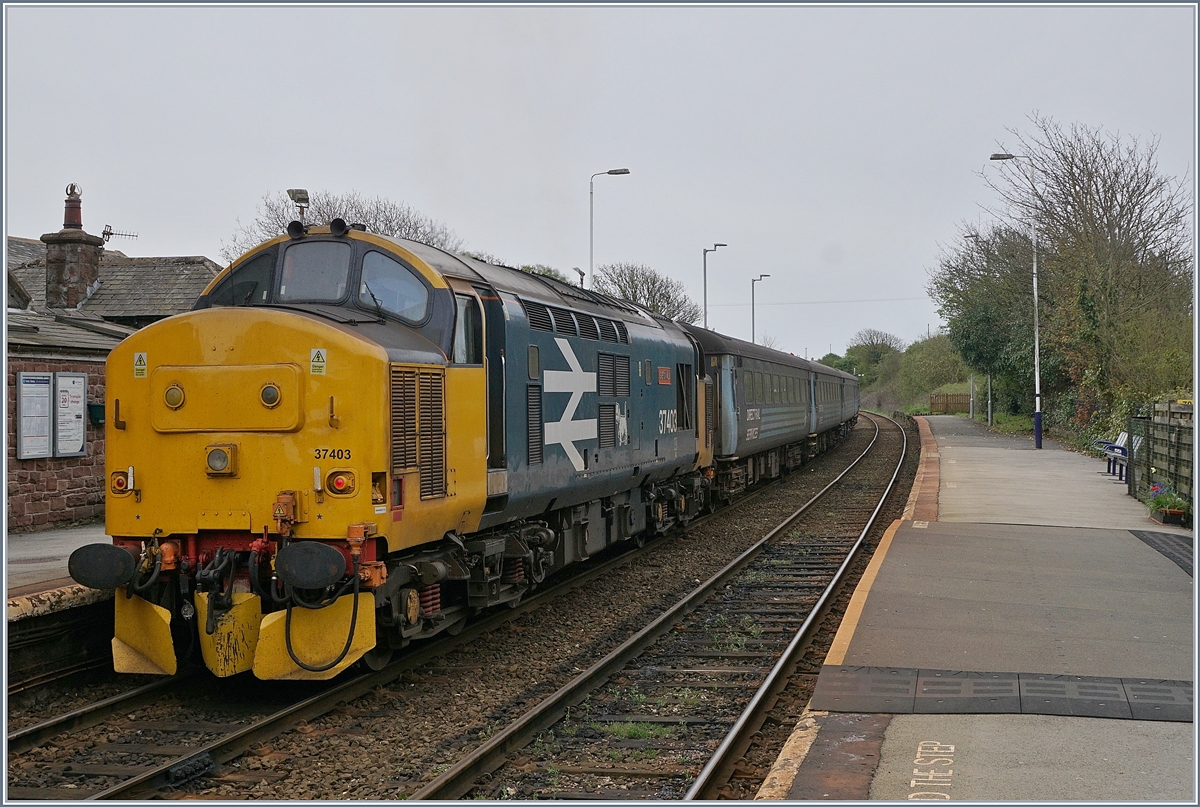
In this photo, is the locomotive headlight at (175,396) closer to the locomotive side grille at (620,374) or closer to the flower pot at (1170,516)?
the locomotive side grille at (620,374)

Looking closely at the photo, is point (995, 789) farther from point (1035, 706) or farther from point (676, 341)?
point (676, 341)

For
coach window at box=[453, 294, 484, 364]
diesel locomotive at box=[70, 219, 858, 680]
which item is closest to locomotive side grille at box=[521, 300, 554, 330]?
diesel locomotive at box=[70, 219, 858, 680]

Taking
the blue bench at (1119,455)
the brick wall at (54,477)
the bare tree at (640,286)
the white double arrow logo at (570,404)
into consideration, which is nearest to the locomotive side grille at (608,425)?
the white double arrow logo at (570,404)

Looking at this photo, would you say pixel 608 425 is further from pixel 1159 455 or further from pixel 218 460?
pixel 1159 455

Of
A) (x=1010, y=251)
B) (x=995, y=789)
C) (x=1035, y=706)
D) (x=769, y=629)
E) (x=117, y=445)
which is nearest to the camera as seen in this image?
(x=995, y=789)

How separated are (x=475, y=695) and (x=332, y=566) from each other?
1718 millimetres

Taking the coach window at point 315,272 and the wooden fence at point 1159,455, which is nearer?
the coach window at point 315,272

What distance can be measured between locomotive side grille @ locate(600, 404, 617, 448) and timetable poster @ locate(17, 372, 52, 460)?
Answer: 6.42 meters

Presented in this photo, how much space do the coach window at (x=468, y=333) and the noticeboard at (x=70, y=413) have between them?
6661 mm

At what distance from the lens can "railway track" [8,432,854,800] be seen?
5.76m

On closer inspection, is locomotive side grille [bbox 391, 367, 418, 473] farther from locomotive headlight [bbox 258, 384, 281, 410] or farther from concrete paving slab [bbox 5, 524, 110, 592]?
concrete paving slab [bbox 5, 524, 110, 592]

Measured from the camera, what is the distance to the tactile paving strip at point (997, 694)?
6.37 meters

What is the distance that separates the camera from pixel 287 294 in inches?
309

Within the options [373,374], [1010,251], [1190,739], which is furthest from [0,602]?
[1010,251]
